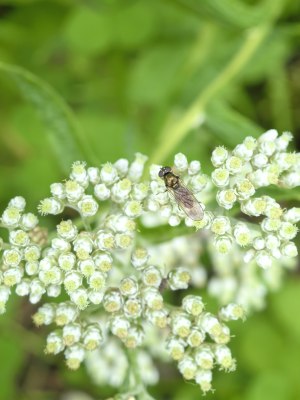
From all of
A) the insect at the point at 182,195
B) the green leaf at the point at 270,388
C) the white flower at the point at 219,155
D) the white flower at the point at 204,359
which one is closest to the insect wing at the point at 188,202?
the insect at the point at 182,195

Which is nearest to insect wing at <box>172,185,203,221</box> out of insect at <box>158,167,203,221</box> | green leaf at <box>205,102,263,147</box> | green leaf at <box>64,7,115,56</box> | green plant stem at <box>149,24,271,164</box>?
insect at <box>158,167,203,221</box>

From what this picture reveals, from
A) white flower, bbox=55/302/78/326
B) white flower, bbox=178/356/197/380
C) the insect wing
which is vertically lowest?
white flower, bbox=178/356/197/380

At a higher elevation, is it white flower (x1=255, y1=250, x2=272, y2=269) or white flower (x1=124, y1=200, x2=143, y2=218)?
white flower (x1=124, y1=200, x2=143, y2=218)

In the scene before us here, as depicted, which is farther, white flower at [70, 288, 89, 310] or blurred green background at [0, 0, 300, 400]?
blurred green background at [0, 0, 300, 400]

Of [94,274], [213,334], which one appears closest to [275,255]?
[213,334]

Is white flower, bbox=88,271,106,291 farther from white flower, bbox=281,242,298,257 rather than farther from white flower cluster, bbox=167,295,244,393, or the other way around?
white flower, bbox=281,242,298,257

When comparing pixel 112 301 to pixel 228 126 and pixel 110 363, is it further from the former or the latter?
pixel 110 363

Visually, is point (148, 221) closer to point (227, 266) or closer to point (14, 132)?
point (227, 266)

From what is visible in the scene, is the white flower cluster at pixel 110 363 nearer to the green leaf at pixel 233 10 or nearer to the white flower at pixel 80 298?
the white flower at pixel 80 298

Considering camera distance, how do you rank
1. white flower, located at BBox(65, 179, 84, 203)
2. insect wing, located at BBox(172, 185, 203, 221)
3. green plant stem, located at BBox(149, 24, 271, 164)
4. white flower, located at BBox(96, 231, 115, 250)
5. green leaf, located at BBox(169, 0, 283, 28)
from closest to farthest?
1. insect wing, located at BBox(172, 185, 203, 221)
2. white flower, located at BBox(96, 231, 115, 250)
3. white flower, located at BBox(65, 179, 84, 203)
4. green leaf, located at BBox(169, 0, 283, 28)
5. green plant stem, located at BBox(149, 24, 271, 164)
